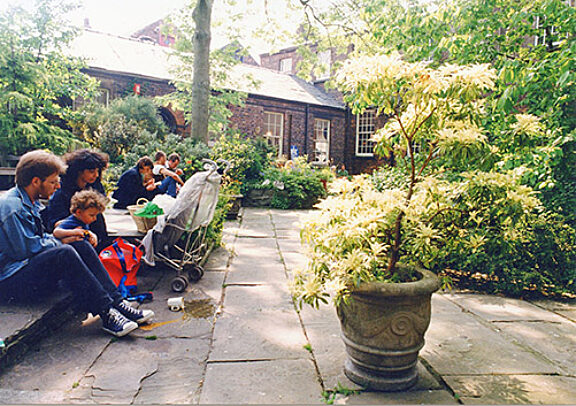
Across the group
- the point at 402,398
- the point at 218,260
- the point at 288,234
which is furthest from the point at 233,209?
the point at 402,398

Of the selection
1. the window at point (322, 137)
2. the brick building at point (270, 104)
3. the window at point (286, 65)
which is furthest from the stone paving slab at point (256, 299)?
the window at point (286, 65)

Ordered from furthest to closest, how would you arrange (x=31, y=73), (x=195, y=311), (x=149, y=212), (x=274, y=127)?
(x=274, y=127), (x=31, y=73), (x=149, y=212), (x=195, y=311)

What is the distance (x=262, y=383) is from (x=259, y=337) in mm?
687

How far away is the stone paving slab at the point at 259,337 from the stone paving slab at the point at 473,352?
37.7 inches

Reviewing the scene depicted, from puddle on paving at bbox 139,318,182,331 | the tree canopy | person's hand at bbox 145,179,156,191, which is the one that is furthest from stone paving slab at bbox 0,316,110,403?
the tree canopy

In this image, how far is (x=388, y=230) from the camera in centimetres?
271

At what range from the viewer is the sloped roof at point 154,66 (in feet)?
53.4

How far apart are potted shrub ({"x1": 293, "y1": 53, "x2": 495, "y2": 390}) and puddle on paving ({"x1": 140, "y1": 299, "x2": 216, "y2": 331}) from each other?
1409mm

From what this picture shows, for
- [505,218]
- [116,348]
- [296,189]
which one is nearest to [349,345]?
[505,218]

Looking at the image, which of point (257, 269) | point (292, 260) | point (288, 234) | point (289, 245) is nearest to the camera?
point (257, 269)

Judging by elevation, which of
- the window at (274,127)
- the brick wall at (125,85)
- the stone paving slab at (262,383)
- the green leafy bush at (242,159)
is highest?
the brick wall at (125,85)

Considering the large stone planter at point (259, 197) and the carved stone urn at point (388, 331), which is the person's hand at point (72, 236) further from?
the large stone planter at point (259, 197)

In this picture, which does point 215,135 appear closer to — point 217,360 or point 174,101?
point 174,101

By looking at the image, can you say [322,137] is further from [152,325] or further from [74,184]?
[152,325]
